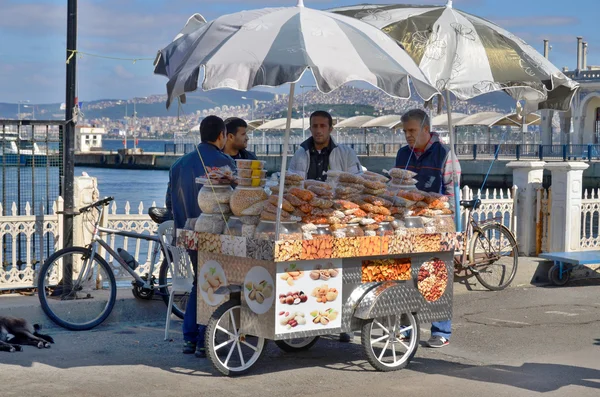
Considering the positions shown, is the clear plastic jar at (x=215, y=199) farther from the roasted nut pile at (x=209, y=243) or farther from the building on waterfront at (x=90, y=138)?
the building on waterfront at (x=90, y=138)

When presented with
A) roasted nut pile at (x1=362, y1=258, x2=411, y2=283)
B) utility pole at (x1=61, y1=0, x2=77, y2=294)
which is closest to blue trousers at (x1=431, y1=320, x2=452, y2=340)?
roasted nut pile at (x1=362, y1=258, x2=411, y2=283)

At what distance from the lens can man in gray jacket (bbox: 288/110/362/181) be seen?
798 centimetres

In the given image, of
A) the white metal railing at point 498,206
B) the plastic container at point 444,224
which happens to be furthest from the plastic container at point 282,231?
the white metal railing at point 498,206

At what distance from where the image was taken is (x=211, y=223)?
270 inches

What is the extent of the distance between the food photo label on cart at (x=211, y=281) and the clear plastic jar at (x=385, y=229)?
1201mm

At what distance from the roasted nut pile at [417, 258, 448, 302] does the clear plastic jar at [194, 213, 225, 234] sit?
159 cm

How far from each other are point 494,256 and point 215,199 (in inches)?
197

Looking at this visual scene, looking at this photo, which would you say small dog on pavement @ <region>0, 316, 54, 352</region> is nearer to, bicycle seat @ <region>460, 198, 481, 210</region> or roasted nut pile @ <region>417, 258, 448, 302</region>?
roasted nut pile @ <region>417, 258, 448, 302</region>

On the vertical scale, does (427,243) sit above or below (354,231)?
below

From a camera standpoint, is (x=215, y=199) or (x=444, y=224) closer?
(x=215, y=199)

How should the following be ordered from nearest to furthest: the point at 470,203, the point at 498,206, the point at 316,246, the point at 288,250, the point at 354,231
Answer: the point at 288,250 < the point at 316,246 < the point at 354,231 < the point at 470,203 < the point at 498,206

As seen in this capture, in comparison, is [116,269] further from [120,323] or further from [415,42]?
[415,42]

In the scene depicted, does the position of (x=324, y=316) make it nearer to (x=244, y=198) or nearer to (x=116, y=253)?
(x=244, y=198)

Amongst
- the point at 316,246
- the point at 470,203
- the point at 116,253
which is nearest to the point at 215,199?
the point at 316,246
